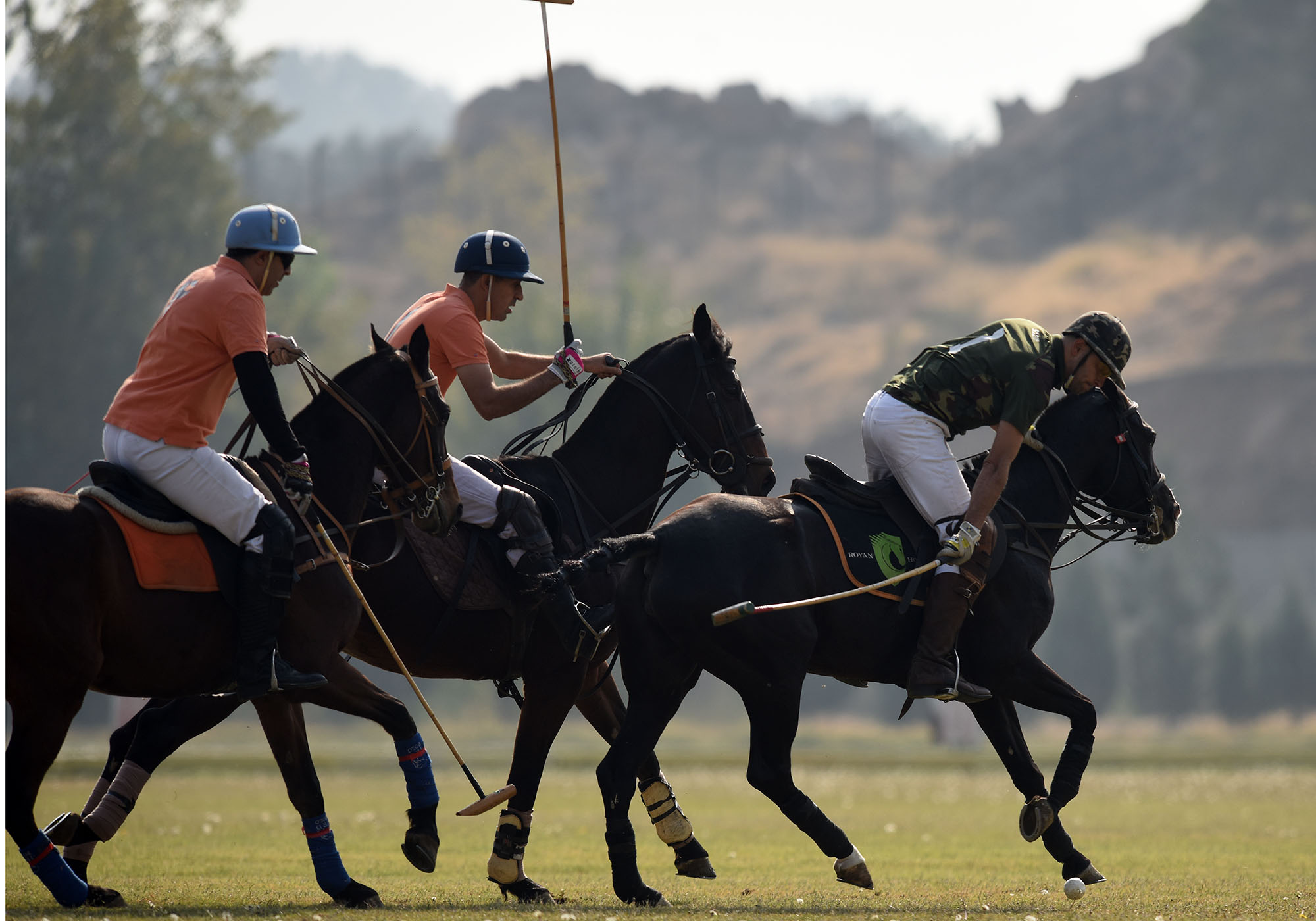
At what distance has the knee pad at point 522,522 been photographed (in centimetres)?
925

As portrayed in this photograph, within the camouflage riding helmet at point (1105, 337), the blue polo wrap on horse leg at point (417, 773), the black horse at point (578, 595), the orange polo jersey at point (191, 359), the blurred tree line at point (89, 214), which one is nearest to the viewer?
the orange polo jersey at point (191, 359)

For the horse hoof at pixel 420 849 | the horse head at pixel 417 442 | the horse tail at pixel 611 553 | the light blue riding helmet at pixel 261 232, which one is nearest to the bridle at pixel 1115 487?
the horse tail at pixel 611 553

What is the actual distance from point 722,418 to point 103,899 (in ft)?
15.2

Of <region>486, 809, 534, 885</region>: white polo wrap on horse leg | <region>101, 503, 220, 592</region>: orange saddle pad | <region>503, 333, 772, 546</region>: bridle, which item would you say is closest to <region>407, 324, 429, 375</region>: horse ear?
<region>503, 333, 772, 546</region>: bridle

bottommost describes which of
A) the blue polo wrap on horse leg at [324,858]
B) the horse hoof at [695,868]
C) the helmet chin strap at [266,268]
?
the horse hoof at [695,868]

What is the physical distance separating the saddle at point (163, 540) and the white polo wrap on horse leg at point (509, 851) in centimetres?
222

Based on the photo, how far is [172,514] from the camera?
786 cm

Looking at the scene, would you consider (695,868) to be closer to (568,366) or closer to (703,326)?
(568,366)

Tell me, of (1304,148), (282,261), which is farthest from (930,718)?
(1304,148)

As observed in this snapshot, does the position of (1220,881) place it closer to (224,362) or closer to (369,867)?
(369,867)

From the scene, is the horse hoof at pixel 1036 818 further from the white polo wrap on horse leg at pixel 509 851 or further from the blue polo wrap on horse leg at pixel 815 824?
the white polo wrap on horse leg at pixel 509 851

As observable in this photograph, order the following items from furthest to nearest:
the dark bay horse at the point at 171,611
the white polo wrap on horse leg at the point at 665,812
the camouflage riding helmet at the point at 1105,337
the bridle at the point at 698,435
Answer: the bridle at the point at 698,435, the white polo wrap on horse leg at the point at 665,812, the camouflage riding helmet at the point at 1105,337, the dark bay horse at the point at 171,611

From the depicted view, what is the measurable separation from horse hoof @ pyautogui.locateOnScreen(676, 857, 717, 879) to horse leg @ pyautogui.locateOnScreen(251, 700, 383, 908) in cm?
201

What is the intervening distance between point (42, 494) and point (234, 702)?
226cm
